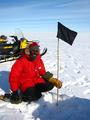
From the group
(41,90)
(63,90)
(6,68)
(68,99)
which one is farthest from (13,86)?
(6,68)

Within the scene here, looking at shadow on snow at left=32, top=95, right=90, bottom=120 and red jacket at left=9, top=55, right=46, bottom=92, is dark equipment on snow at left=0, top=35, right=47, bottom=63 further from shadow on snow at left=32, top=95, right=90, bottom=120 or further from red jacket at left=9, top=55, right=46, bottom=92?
shadow on snow at left=32, top=95, right=90, bottom=120

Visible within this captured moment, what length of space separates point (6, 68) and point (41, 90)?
4.49 m

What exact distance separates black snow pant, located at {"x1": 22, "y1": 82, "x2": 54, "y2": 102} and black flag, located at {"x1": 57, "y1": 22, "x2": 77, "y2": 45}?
4.11ft

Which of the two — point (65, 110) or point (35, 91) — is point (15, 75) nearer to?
point (35, 91)

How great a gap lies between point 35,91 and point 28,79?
0.34 m

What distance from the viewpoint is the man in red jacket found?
20.2ft

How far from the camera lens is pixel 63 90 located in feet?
24.8

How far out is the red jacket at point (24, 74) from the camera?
616cm

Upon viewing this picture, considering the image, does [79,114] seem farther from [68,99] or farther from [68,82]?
[68,82]

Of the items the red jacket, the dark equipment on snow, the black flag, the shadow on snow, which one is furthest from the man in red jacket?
the dark equipment on snow

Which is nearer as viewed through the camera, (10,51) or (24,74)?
(24,74)

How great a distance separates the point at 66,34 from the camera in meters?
6.26

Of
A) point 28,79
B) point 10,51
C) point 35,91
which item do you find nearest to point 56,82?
point 35,91

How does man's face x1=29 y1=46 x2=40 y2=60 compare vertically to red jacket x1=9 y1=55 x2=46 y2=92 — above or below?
above
